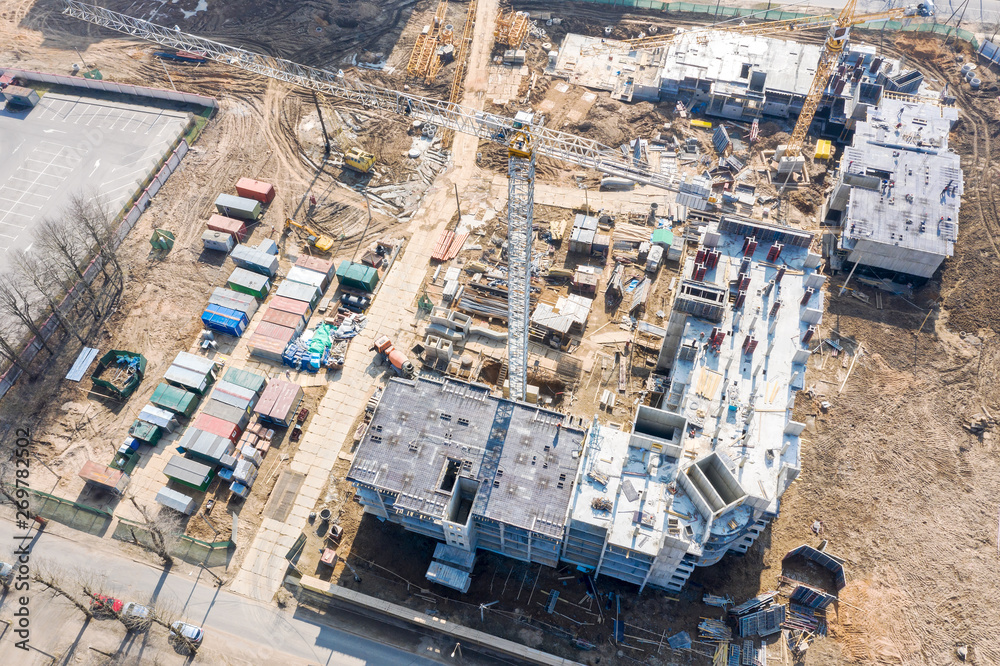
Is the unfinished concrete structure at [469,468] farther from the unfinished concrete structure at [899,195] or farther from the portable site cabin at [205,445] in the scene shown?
the unfinished concrete structure at [899,195]

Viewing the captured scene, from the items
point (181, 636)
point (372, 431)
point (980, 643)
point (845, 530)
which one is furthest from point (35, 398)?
point (980, 643)

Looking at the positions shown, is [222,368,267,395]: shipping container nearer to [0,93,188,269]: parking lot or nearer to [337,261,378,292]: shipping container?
[337,261,378,292]: shipping container

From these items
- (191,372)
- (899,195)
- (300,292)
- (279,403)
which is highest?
(899,195)

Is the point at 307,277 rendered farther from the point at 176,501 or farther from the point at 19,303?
the point at 19,303

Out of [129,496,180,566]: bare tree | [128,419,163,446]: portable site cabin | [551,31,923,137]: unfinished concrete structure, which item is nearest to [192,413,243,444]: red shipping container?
[128,419,163,446]: portable site cabin

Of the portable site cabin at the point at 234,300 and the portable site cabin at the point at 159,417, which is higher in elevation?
the portable site cabin at the point at 234,300

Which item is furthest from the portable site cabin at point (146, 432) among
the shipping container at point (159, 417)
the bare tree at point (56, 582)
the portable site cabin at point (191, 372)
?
the bare tree at point (56, 582)

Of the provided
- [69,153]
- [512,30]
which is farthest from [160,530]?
[512,30]
